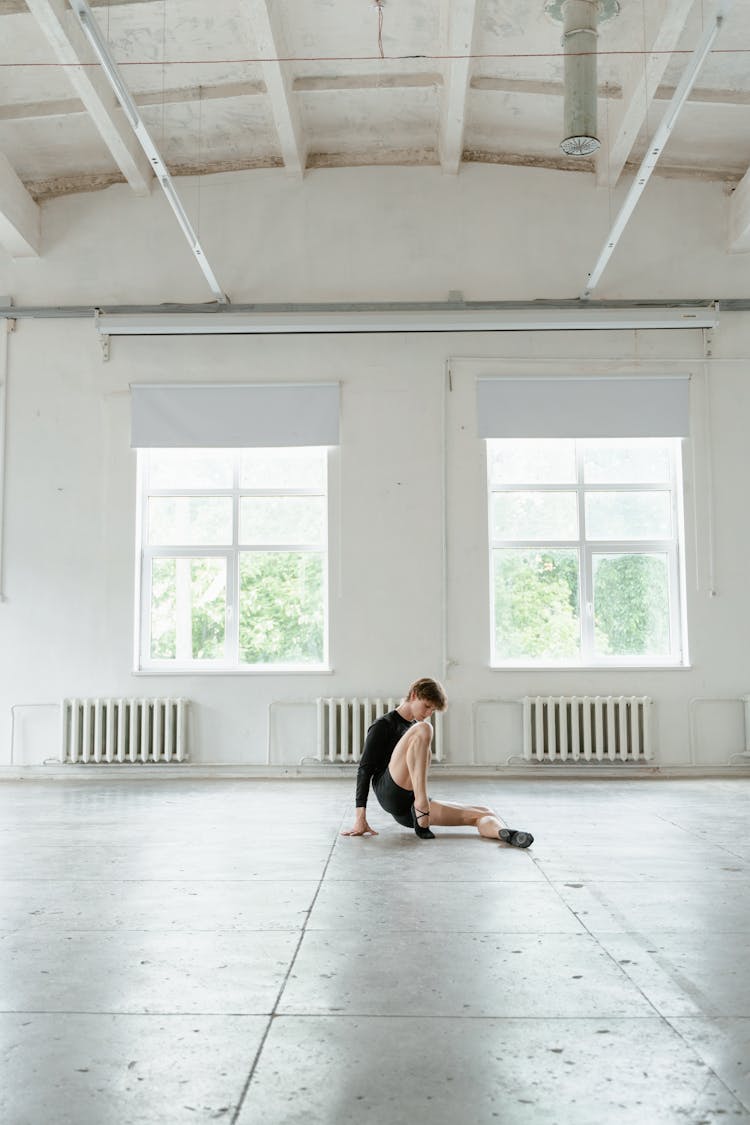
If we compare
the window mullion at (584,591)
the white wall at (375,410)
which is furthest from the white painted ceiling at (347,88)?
the window mullion at (584,591)

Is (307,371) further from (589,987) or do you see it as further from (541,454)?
(589,987)

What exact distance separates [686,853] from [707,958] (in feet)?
5.87

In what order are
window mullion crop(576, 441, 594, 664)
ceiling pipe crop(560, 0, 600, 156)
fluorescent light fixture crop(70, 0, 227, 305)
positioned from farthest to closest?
window mullion crop(576, 441, 594, 664)
ceiling pipe crop(560, 0, 600, 156)
fluorescent light fixture crop(70, 0, 227, 305)

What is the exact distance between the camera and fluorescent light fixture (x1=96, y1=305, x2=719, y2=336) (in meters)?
7.87

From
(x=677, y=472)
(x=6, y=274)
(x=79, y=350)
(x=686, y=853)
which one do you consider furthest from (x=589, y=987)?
(x=6, y=274)

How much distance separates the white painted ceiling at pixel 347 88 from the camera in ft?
21.6

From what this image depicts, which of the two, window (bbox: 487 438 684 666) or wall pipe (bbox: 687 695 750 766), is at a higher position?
window (bbox: 487 438 684 666)

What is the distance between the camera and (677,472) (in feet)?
27.8

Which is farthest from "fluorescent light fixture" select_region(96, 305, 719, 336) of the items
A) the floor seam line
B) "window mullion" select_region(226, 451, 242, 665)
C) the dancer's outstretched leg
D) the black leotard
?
the floor seam line

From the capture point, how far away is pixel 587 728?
805cm

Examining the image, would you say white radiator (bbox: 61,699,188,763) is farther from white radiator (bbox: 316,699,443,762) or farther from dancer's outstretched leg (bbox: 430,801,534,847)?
dancer's outstretched leg (bbox: 430,801,534,847)

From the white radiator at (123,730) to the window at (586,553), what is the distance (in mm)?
2692

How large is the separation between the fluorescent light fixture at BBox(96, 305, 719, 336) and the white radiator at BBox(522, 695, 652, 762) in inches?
116

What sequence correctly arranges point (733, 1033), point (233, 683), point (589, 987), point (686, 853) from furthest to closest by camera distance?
point (233, 683) → point (686, 853) → point (589, 987) → point (733, 1033)
